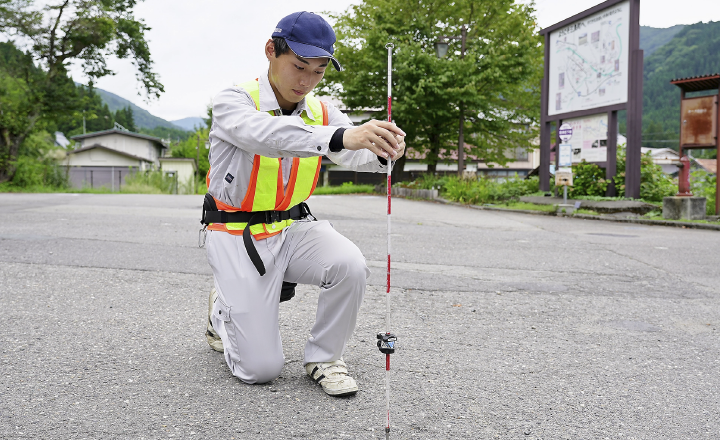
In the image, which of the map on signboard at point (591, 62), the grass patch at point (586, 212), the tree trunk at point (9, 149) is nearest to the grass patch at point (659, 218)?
the grass patch at point (586, 212)

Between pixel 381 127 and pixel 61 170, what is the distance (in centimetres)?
3197

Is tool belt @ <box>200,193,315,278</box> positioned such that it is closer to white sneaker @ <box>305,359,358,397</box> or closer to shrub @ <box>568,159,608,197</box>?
white sneaker @ <box>305,359,358,397</box>

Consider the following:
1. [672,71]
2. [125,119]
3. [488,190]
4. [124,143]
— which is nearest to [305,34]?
[488,190]

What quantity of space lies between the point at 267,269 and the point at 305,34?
1108mm

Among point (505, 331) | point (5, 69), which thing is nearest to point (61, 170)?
point (5, 69)

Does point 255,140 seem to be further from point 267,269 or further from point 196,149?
point 196,149

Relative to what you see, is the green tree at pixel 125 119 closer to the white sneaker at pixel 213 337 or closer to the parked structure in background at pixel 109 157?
the parked structure in background at pixel 109 157

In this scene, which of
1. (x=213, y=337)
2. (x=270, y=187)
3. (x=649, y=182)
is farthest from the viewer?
(x=649, y=182)

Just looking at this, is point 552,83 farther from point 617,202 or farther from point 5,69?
point 5,69

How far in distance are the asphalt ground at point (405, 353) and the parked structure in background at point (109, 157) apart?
39.1 meters

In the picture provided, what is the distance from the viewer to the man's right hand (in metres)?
2.33

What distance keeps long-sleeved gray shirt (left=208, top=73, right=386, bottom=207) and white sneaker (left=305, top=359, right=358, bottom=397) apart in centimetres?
87

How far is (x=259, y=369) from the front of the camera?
2.72m

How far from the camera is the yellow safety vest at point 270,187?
2820 mm
